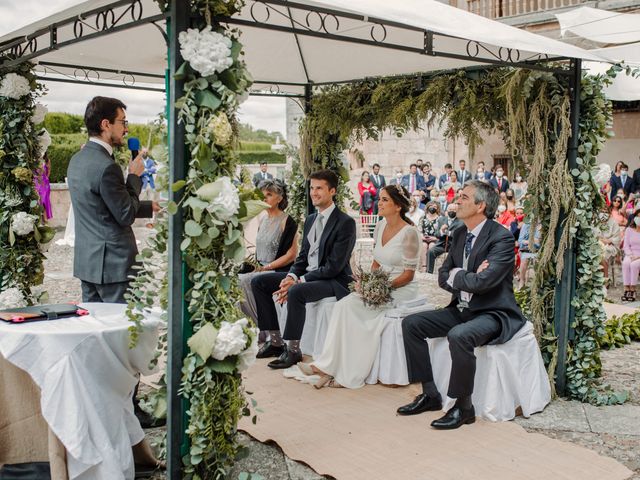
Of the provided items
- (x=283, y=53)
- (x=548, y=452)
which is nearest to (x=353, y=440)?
(x=548, y=452)

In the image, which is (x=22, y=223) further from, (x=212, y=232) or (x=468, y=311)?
(x=468, y=311)

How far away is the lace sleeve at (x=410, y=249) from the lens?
5922 millimetres

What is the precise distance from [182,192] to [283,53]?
3.82 meters

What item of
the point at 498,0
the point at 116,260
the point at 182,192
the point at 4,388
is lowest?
the point at 4,388

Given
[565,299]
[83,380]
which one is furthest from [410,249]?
[83,380]

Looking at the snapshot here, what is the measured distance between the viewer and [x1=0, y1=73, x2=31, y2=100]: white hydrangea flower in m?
5.61

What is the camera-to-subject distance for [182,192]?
3.62m

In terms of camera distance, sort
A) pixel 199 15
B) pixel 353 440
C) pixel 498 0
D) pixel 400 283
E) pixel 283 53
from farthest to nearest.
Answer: pixel 498 0 → pixel 283 53 → pixel 400 283 → pixel 353 440 → pixel 199 15

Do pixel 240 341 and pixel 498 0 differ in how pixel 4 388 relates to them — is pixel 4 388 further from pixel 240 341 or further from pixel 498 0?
pixel 498 0

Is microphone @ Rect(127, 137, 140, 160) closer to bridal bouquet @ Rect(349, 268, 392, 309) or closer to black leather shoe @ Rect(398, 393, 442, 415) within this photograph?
bridal bouquet @ Rect(349, 268, 392, 309)

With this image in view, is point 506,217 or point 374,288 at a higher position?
point 506,217

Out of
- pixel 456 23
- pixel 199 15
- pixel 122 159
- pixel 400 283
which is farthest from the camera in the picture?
pixel 122 159

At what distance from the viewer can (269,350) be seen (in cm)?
667

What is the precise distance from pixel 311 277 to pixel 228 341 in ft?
9.54
